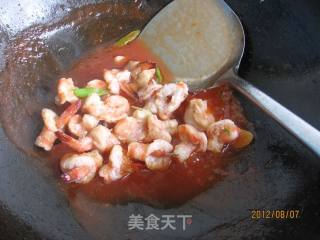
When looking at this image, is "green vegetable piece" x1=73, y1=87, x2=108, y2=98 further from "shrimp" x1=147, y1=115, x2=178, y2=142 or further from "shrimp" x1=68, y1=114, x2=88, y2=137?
"shrimp" x1=147, y1=115, x2=178, y2=142

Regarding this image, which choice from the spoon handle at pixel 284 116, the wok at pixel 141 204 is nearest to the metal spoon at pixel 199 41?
the spoon handle at pixel 284 116

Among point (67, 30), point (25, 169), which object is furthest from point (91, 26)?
point (25, 169)

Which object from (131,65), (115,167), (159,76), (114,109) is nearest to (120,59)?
(131,65)

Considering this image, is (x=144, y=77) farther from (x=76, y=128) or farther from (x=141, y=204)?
(x=141, y=204)

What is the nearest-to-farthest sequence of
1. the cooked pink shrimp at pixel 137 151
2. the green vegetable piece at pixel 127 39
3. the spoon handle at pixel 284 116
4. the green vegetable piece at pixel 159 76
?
the spoon handle at pixel 284 116 → the cooked pink shrimp at pixel 137 151 → the green vegetable piece at pixel 159 76 → the green vegetable piece at pixel 127 39

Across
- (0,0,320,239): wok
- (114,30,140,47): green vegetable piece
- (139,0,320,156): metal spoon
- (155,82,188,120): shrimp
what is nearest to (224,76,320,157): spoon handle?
(139,0,320,156): metal spoon

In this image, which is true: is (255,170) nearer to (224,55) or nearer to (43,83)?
(224,55)

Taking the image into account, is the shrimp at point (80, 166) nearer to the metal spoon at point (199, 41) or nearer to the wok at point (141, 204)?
the wok at point (141, 204)

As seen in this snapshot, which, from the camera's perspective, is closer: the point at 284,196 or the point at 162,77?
the point at 284,196

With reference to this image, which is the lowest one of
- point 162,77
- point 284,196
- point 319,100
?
point 284,196
